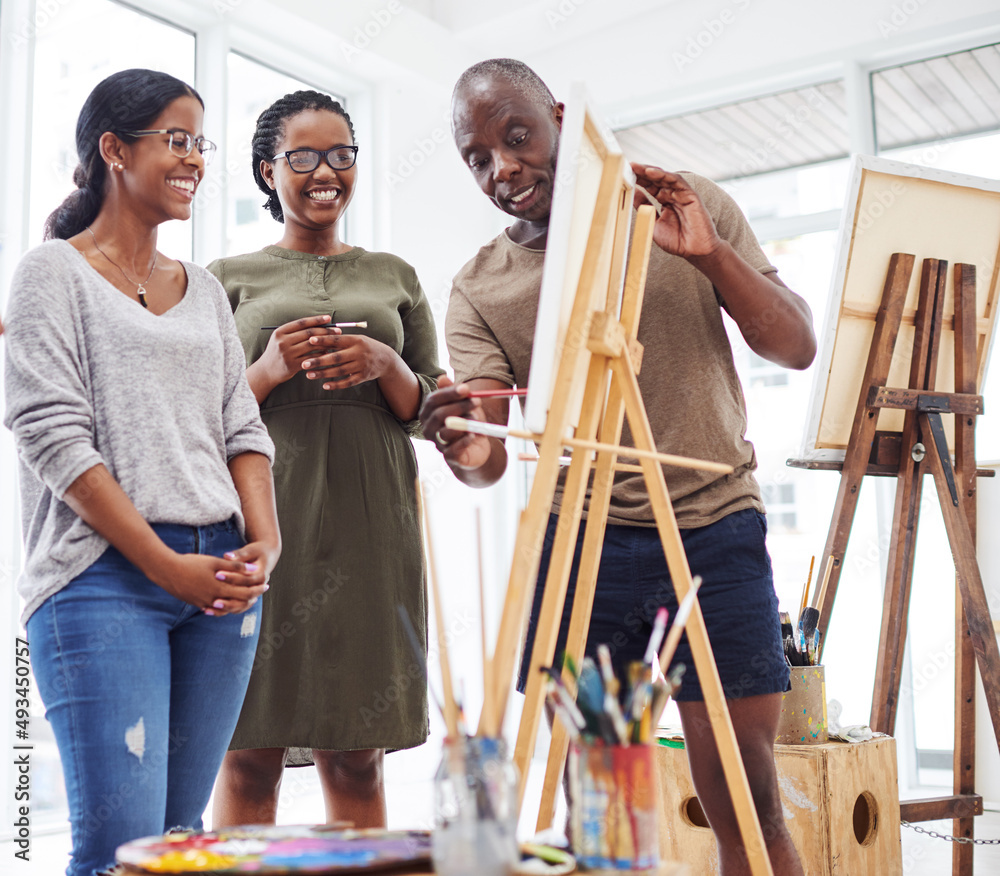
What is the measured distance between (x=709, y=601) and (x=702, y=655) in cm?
24

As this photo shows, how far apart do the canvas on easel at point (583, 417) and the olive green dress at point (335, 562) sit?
547mm

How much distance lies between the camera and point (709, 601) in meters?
1.46

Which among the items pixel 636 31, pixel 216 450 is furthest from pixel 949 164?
pixel 216 450

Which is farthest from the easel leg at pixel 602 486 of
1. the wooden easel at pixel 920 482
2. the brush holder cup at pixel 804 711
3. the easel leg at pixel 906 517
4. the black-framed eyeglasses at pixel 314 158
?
the easel leg at pixel 906 517

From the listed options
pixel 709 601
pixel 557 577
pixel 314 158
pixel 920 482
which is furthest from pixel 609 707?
pixel 920 482

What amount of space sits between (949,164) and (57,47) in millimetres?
3123

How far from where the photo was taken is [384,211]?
4.27 meters

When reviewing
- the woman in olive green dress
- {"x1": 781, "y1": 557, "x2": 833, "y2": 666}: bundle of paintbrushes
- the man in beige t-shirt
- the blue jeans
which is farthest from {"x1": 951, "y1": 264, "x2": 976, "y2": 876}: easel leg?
the blue jeans

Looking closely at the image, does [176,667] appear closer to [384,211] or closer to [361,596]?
[361,596]

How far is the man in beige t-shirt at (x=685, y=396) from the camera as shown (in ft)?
4.67

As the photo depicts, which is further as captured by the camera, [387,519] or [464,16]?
[464,16]

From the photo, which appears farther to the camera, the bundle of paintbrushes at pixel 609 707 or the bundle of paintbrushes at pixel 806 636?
the bundle of paintbrushes at pixel 806 636

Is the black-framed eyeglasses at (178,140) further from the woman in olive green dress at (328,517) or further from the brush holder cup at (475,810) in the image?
the brush holder cup at (475,810)

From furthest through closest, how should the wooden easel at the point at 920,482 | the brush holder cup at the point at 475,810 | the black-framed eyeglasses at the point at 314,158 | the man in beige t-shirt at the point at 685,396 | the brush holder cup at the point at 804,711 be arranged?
the wooden easel at the point at 920,482
the brush holder cup at the point at 804,711
the black-framed eyeglasses at the point at 314,158
the man in beige t-shirt at the point at 685,396
the brush holder cup at the point at 475,810
